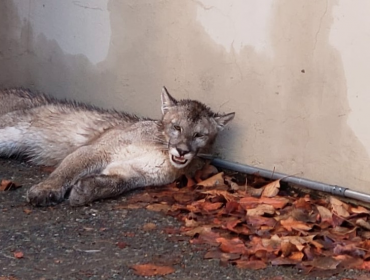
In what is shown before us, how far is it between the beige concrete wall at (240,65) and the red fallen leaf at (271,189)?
6.9 inches

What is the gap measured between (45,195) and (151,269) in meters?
1.39

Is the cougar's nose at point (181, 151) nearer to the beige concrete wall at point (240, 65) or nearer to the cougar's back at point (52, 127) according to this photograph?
the beige concrete wall at point (240, 65)

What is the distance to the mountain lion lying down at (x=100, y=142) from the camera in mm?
5336

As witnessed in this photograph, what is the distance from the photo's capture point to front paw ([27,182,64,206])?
504 centimetres

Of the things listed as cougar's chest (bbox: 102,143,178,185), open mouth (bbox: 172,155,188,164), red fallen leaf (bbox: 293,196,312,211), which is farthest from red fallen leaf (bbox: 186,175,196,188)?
red fallen leaf (bbox: 293,196,312,211)

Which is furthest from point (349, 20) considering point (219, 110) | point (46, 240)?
point (46, 240)

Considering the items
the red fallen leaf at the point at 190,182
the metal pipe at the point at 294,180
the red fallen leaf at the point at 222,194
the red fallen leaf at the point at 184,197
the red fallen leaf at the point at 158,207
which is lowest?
the red fallen leaf at the point at 158,207

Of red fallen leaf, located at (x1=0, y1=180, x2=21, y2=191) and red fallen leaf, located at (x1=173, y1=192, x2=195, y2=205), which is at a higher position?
red fallen leaf, located at (x1=173, y1=192, x2=195, y2=205)

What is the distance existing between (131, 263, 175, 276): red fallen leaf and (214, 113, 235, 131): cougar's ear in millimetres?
1936

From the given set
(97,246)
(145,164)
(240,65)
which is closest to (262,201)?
(145,164)

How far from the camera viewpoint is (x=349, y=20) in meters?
5.00

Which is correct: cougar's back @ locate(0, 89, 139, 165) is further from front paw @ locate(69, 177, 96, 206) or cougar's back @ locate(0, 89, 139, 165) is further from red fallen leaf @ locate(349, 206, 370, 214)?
red fallen leaf @ locate(349, 206, 370, 214)

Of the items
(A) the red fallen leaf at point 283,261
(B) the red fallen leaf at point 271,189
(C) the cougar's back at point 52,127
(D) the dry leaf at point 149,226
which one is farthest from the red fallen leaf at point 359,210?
(C) the cougar's back at point 52,127

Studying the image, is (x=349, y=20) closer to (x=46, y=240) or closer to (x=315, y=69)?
(x=315, y=69)
